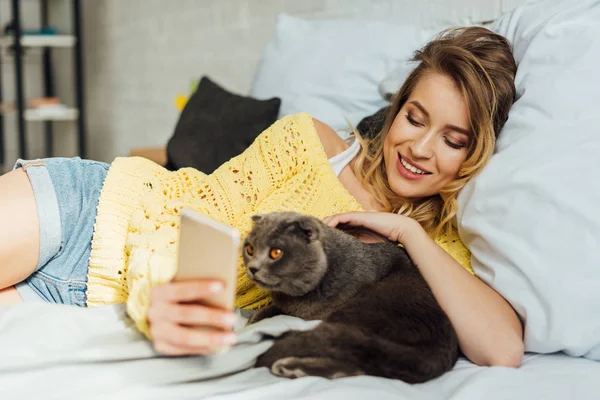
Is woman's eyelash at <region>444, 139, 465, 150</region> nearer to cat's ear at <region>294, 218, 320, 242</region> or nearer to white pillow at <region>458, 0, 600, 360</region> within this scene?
white pillow at <region>458, 0, 600, 360</region>

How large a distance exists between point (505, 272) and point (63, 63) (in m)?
3.92

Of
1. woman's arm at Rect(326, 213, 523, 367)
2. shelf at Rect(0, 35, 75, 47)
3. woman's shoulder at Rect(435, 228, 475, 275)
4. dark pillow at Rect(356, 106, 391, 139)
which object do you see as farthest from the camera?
shelf at Rect(0, 35, 75, 47)

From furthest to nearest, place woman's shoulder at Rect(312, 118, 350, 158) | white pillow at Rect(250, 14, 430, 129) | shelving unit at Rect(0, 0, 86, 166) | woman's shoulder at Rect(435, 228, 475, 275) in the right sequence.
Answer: shelving unit at Rect(0, 0, 86, 166), white pillow at Rect(250, 14, 430, 129), woman's shoulder at Rect(312, 118, 350, 158), woman's shoulder at Rect(435, 228, 475, 275)

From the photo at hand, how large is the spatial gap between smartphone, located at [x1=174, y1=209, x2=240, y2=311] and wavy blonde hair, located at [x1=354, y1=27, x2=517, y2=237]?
0.65 m

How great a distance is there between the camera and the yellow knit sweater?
1211 millimetres

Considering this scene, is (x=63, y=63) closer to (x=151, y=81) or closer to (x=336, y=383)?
(x=151, y=81)

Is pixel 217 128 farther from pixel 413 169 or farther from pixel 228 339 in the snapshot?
pixel 228 339

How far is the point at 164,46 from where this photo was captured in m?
3.31

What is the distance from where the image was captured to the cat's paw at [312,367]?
896 mm

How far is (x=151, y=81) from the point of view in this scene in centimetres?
343

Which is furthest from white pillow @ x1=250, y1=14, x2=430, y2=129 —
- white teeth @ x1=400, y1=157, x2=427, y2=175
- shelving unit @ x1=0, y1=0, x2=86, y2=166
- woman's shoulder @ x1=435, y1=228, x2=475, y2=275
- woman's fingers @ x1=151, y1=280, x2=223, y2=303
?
shelving unit @ x1=0, y1=0, x2=86, y2=166

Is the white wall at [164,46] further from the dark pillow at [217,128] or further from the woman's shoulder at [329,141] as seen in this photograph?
the woman's shoulder at [329,141]

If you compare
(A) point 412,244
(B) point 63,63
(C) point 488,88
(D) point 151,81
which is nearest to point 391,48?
(C) point 488,88

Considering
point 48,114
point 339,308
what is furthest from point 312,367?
point 48,114
